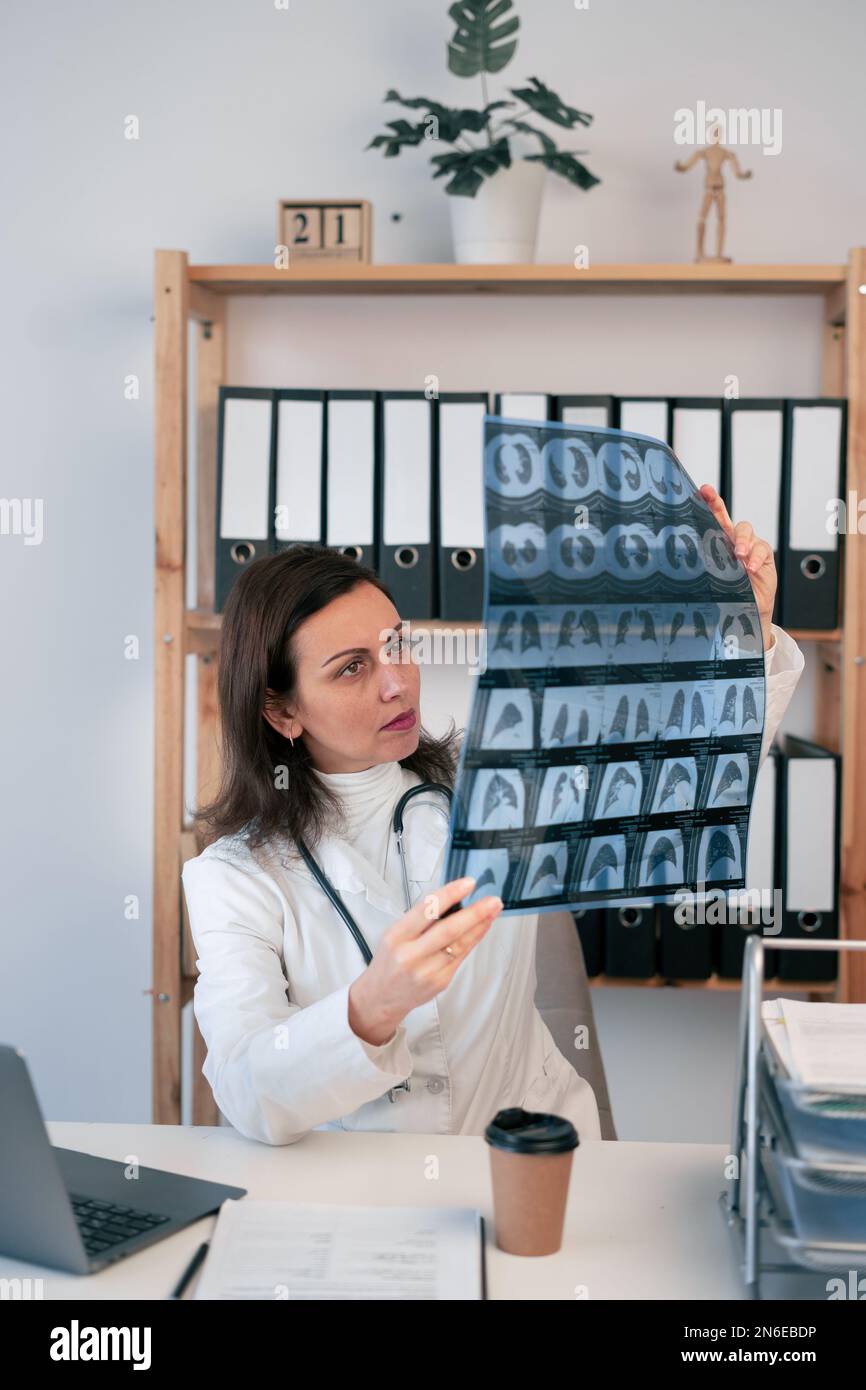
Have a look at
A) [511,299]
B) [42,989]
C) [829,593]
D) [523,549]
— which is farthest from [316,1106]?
[511,299]

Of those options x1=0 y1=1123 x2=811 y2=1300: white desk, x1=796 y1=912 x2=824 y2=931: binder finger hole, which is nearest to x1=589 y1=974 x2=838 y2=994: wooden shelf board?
→ x1=796 y1=912 x2=824 y2=931: binder finger hole

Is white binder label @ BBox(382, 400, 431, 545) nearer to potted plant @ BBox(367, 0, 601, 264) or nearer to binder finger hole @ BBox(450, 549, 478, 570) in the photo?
binder finger hole @ BBox(450, 549, 478, 570)

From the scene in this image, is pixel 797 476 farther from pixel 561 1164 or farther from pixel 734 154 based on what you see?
pixel 561 1164

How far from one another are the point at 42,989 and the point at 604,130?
1.89 metres

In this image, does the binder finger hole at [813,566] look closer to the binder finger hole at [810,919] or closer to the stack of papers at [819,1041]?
the binder finger hole at [810,919]

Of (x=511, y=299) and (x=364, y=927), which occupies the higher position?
(x=511, y=299)

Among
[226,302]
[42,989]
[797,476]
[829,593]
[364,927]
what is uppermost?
[226,302]

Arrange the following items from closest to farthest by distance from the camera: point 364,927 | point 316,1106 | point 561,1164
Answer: point 561,1164 → point 316,1106 → point 364,927

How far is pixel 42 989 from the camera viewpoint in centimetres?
245

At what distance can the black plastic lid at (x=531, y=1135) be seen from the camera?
3.03 ft

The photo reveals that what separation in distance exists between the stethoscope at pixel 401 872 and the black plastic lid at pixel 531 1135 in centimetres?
35

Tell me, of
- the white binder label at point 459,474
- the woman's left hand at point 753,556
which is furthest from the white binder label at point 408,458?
the woman's left hand at point 753,556

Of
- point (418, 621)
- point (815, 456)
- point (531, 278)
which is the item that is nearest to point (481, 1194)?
point (418, 621)

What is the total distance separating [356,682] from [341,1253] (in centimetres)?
67
